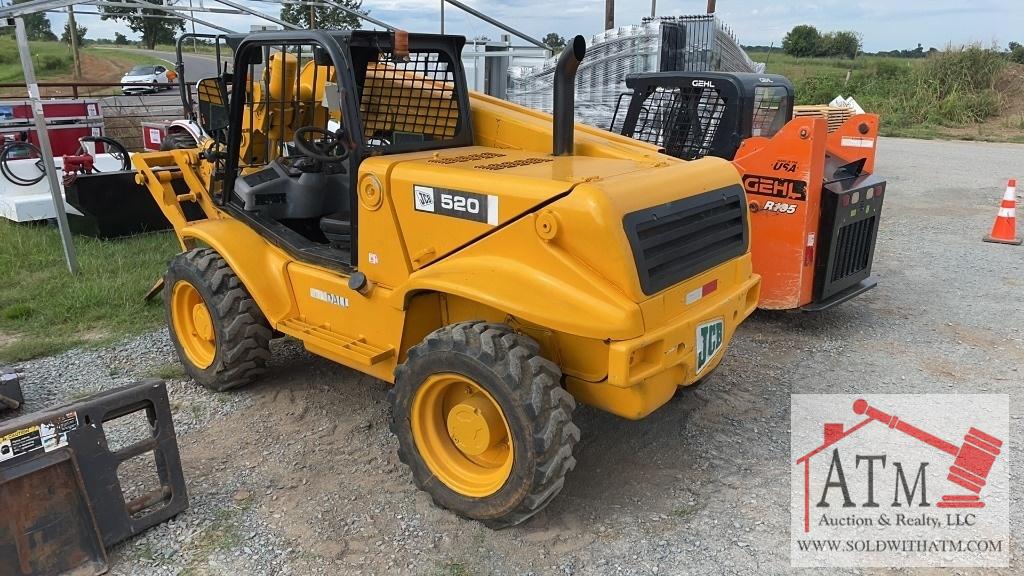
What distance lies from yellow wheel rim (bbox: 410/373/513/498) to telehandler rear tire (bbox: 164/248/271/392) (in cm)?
144

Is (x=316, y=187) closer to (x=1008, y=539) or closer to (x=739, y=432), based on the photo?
(x=739, y=432)

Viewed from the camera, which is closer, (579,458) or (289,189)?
(579,458)

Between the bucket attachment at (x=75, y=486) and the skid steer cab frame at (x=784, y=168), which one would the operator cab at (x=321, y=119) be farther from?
the skid steer cab frame at (x=784, y=168)

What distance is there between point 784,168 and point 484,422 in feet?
9.91

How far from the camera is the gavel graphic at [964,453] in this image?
3.39 metres

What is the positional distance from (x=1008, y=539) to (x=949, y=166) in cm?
1275

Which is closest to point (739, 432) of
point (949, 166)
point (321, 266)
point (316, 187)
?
point (321, 266)

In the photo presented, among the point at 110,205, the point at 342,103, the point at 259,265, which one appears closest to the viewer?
the point at 342,103

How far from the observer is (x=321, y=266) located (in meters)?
3.87

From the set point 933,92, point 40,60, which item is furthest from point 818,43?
point 40,60

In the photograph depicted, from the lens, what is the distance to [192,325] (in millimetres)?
4613

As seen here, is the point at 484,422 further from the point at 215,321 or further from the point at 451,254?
the point at 215,321

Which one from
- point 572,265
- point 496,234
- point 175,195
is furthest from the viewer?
point 175,195

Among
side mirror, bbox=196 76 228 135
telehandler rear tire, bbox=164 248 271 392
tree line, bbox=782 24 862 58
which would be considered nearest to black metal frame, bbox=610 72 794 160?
side mirror, bbox=196 76 228 135
